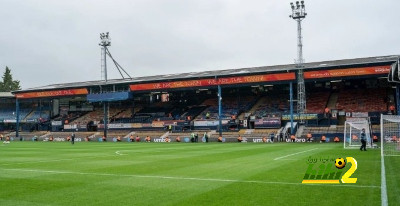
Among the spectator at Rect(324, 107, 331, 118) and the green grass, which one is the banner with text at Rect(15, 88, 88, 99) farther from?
the green grass

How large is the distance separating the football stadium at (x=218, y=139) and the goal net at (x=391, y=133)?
15cm

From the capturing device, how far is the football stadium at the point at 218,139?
1144cm

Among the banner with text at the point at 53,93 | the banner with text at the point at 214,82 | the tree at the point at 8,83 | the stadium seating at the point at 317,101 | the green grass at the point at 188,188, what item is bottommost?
the green grass at the point at 188,188

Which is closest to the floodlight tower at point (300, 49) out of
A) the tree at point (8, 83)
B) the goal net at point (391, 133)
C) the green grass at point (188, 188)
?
the goal net at point (391, 133)

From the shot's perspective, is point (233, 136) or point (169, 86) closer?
point (233, 136)

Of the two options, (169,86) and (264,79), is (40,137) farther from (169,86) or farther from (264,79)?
(264,79)

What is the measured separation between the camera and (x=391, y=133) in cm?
3091

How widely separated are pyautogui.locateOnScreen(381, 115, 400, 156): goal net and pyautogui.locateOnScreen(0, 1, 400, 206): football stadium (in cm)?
15

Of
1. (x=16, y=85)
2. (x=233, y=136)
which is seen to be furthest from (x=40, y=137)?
(x=16, y=85)

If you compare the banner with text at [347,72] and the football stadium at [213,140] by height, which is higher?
the banner with text at [347,72]

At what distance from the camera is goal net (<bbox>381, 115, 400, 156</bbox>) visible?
1052 inches

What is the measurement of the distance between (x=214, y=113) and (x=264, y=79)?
549 inches

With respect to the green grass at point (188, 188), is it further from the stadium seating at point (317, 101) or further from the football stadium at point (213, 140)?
the stadium seating at point (317, 101)

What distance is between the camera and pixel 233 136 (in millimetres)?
55438
